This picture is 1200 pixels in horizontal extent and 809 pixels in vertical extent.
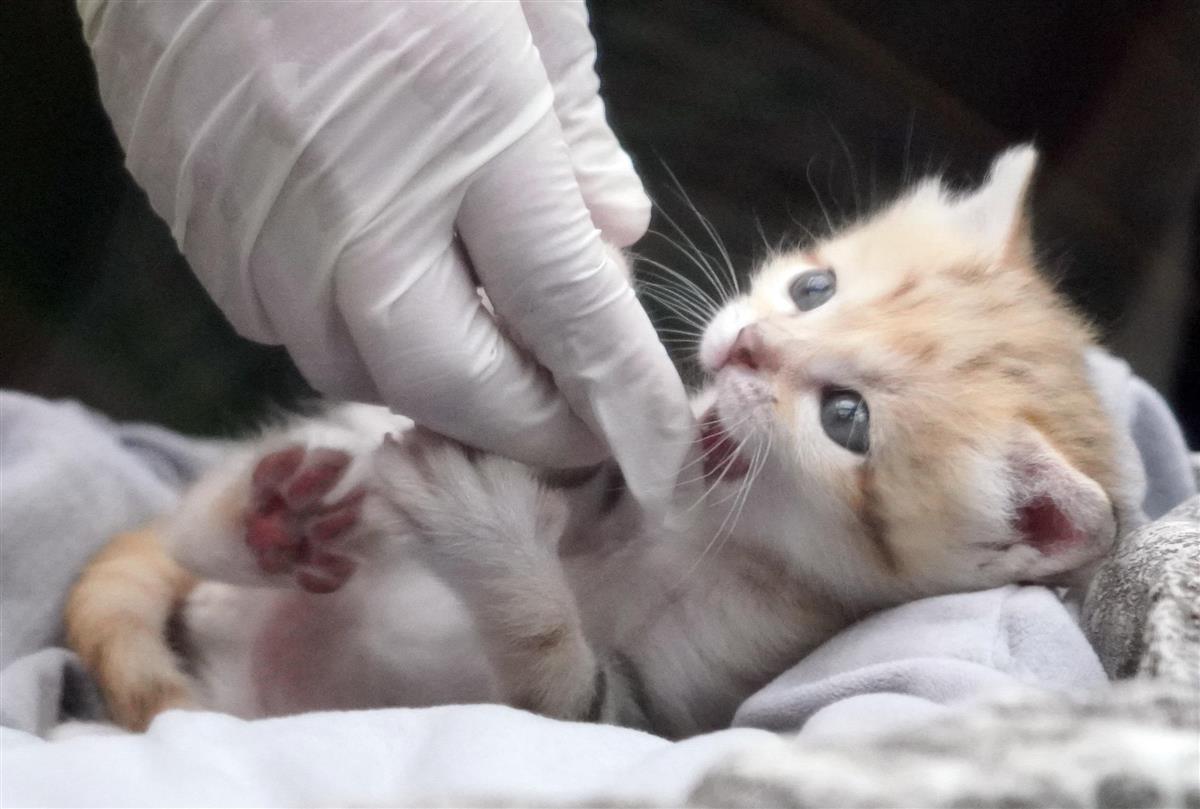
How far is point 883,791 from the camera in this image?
1.45 ft

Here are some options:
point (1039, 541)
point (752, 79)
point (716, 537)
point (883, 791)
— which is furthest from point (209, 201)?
point (752, 79)

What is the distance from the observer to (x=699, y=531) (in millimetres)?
1131

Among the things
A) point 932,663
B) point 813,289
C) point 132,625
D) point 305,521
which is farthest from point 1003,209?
point 132,625

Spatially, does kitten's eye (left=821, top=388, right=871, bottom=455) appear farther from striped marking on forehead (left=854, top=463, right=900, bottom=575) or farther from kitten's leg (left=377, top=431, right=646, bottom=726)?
kitten's leg (left=377, top=431, right=646, bottom=726)

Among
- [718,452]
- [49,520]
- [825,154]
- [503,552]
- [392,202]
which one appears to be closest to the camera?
[392,202]

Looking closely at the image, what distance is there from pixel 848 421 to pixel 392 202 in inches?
19.5

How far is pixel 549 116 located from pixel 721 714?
2.16 feet

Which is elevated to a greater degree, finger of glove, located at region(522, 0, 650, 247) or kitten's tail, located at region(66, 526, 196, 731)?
finger of glove, located at region(522, 0, 650, 247)

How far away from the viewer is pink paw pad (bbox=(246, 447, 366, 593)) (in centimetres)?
96

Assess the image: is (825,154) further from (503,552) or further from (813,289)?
(503,552)

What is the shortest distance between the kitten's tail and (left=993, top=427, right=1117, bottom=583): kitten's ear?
906 mm

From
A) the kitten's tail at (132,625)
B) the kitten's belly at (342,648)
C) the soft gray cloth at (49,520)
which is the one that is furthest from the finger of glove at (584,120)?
the soft gray cloth at (49,520)

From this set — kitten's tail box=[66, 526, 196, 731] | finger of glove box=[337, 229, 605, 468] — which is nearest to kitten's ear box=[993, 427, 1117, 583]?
finger of glove box=[337, 229, 605, 468]

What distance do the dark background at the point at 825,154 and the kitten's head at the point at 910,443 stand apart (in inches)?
23.4
